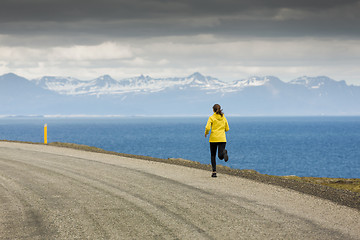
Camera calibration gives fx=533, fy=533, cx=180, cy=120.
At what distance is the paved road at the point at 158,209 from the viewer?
8102 millimetres

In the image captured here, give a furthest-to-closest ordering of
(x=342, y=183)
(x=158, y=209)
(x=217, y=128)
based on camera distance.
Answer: (x=342, y=183) < (x=217, y=128) < (x=158, y=209)

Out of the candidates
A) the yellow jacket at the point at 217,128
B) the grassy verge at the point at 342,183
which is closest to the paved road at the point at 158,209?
the yellow jacket at the point at 217,128

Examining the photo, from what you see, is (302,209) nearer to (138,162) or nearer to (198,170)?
(198,170)

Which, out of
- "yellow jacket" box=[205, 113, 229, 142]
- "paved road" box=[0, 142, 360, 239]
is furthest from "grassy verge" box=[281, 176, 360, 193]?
"yellow jacket" box=[205, 113, 229, 142]

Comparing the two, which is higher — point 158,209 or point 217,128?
point 217,128

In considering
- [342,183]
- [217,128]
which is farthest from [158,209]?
[342,183]

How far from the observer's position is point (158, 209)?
32.6ft

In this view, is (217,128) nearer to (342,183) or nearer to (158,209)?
(158,209)

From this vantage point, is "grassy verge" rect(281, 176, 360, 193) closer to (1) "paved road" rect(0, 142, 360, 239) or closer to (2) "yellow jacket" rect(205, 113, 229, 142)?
(1) "paved road" rect(0, 142, 360, 239)

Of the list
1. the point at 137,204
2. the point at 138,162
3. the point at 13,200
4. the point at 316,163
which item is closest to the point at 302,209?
the point at 137,204

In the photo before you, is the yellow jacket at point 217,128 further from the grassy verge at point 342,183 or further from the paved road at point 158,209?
the grassy verge at point 342,183

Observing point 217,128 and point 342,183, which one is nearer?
point 217,128

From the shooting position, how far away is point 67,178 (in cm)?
1455

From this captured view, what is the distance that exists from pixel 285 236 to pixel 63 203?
4.75 m
